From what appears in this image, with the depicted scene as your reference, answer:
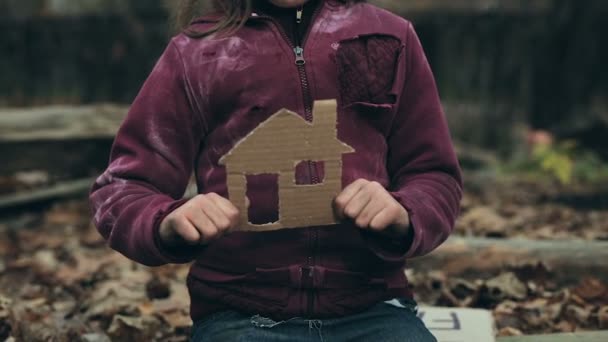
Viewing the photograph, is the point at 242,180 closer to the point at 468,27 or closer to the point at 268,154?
the point at 268,154

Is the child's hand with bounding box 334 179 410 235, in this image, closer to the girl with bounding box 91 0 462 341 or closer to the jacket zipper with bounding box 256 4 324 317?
the girl with bounding box 91 0 462 341

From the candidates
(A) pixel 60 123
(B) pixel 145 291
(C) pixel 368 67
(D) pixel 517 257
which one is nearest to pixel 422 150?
(C) pixel 368 67

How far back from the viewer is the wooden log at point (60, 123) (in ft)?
21.0

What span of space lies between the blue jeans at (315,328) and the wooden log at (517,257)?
1.45 m

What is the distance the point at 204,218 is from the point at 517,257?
217 centimetres

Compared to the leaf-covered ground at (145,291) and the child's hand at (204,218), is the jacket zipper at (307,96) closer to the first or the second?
the child's hand at (204,218)

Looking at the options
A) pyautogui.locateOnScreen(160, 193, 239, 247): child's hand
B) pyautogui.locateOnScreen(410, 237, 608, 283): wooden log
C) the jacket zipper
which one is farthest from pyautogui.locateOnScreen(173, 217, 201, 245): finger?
pyautogui.locateOnScreen(410, 237, 608, 283): wooden log

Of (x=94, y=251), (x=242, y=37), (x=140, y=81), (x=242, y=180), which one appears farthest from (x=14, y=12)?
(x=242, y=180)

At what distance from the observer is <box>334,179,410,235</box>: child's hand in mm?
1966

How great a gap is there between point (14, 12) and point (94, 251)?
4.18 m

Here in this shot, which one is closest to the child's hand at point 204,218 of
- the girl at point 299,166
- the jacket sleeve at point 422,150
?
the girl at point 299,166

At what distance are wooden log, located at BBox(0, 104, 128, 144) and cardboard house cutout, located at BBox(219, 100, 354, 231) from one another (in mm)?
4707

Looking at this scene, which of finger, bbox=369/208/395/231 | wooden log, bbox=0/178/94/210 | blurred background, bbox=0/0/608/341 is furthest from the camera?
wooden log, bbox=0/178/94/210

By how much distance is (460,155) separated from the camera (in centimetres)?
803
